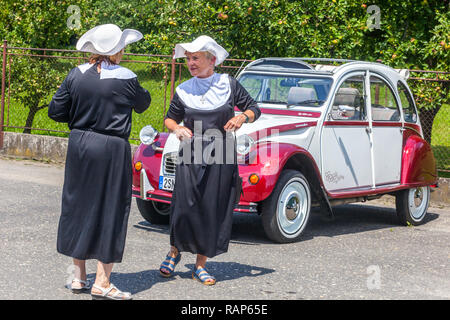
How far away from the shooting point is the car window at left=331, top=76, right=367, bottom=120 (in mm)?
8602

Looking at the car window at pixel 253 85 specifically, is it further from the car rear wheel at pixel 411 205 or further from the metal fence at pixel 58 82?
the metal fence at pixel 58 82

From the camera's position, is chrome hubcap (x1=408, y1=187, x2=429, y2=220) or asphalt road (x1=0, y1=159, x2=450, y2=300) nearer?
asphalt road (x1=0, y1=159, x2=450, y2=300)

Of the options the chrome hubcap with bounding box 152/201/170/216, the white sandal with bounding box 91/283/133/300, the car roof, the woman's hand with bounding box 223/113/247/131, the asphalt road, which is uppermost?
the car roof

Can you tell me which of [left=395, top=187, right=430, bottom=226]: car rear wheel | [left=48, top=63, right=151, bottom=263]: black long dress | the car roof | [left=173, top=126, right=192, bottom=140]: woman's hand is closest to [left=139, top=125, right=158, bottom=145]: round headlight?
the car roof

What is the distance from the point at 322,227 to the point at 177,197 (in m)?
3.57

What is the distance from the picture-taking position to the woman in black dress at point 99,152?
518cm

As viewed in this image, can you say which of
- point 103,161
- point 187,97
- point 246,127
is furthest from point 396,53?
point 103,161

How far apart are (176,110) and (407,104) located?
184 inches

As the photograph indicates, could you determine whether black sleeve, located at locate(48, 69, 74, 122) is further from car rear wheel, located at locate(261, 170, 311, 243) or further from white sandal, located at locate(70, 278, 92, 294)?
car rear wheel, located at locate(261, 170, 311, 243)

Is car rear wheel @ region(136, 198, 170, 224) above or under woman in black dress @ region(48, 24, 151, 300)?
under

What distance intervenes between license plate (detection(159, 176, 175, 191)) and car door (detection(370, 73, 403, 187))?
8.67 feet

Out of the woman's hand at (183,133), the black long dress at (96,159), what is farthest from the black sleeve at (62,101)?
the woman's hand at (183,133)

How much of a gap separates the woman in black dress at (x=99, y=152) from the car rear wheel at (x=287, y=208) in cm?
257
